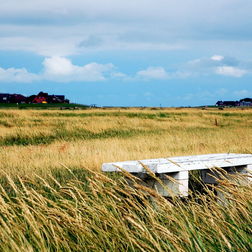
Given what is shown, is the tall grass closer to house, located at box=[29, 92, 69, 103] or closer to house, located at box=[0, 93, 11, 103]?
house, located at box=[29, 92, 69, 103]

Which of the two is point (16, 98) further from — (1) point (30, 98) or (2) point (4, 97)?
(2) point (4, 97)

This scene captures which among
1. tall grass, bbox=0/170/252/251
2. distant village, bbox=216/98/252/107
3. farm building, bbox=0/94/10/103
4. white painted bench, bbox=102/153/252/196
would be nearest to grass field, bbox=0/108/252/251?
tall grass, bbox=0/170/252/251

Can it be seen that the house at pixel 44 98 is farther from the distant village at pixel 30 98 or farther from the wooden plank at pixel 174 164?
the wooden plank at pixel 174 164

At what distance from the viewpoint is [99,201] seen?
17.4 ft

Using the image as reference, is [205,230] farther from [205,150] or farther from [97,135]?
[97,135]

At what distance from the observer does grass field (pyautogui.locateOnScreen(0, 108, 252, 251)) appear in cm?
334

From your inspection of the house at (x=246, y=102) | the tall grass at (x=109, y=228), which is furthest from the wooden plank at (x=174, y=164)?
the house at (x=246, y=102)

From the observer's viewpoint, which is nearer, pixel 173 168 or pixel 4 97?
pixel 173 168

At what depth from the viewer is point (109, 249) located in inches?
140

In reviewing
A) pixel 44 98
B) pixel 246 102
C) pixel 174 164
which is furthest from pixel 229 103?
pixel 174 164

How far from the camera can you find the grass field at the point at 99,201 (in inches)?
131

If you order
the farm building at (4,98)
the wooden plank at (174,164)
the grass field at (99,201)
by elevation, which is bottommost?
the grass field at (99,201)

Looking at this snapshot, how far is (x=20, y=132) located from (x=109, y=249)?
1563 centimetres

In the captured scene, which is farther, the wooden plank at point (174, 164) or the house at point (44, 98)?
the house at point (44, 98)
